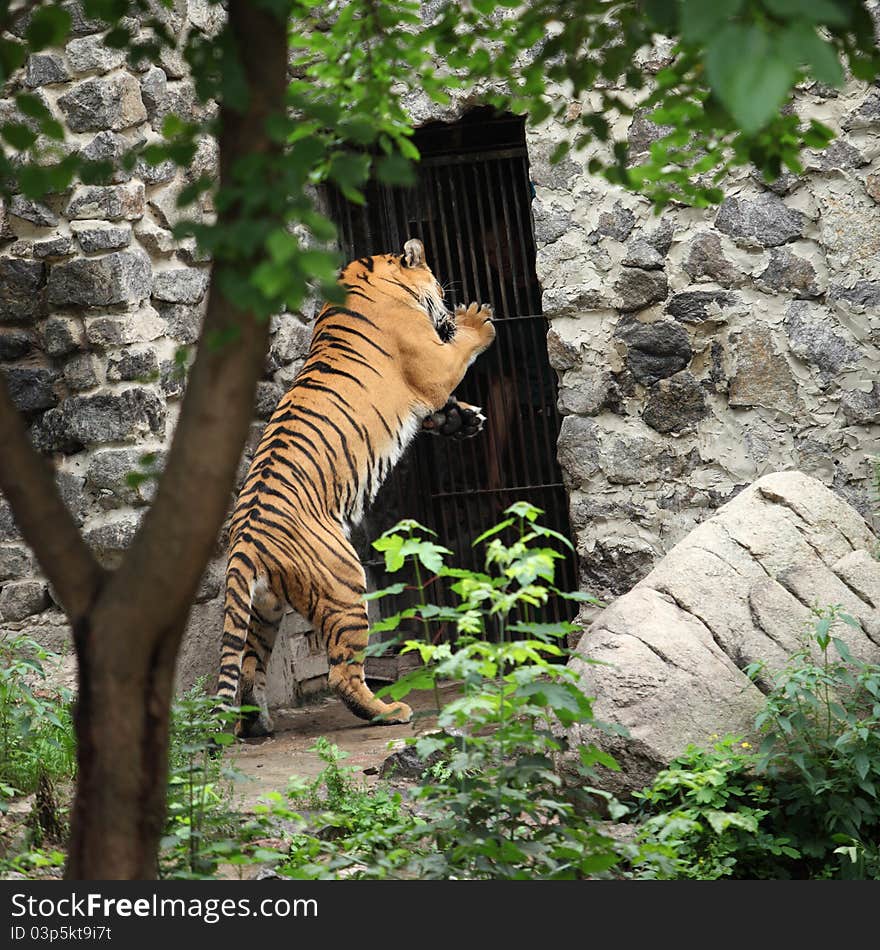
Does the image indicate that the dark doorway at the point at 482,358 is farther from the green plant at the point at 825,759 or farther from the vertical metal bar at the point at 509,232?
the green plant at the point at 825,759

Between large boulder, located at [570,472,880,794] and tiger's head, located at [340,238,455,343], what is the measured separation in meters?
1.75

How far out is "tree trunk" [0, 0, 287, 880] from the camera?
195 cm

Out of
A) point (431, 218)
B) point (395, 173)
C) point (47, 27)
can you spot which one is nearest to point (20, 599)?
point (431, 218)

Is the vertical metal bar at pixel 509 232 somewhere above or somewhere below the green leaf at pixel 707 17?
above

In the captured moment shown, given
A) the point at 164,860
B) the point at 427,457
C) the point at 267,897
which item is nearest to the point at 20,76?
the point at 427,457

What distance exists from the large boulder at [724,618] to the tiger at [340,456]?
113 centimetres

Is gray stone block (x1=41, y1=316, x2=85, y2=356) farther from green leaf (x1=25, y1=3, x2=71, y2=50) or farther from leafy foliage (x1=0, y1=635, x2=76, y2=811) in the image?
green leaf (x1=25, y1=3, x2=71, y2=50)

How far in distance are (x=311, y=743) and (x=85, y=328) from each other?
1.91 metres

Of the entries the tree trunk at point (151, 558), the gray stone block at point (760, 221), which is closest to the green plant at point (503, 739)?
the tree trunk at point (151, 558)

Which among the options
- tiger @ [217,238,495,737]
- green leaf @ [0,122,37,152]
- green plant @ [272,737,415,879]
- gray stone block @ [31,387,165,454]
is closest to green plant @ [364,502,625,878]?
green plant @ [272,737,415,879]

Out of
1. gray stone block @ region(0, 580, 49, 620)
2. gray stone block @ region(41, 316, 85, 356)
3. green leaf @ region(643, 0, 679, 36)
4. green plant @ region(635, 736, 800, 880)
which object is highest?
gray stone block @ region(41, 316, 85, 356)

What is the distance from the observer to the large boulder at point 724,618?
12.3 ft

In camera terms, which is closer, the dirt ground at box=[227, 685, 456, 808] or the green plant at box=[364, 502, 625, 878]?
the green plant at box=[364, 502, 625, 878]

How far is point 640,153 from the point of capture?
553cm
